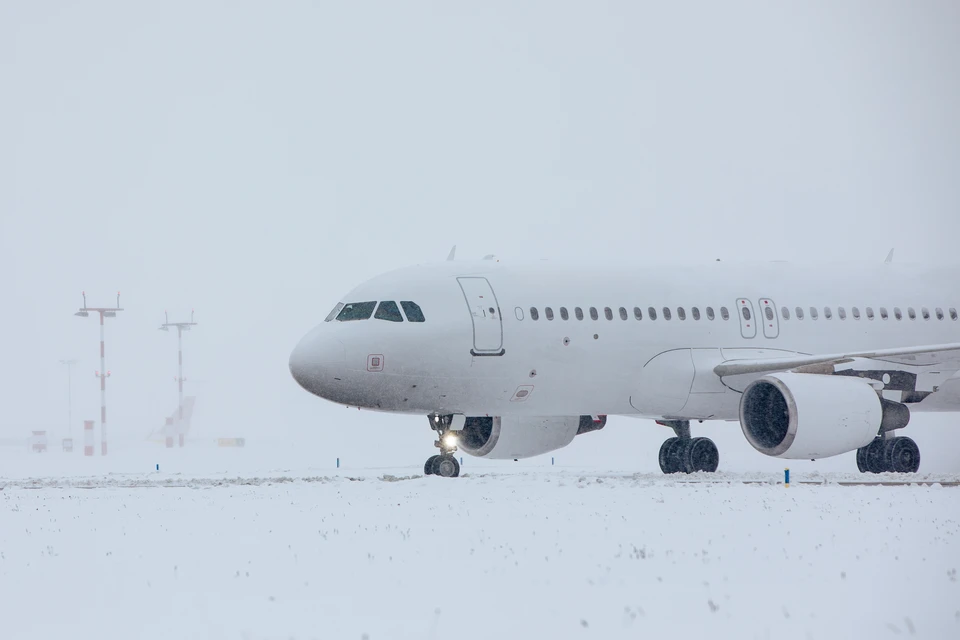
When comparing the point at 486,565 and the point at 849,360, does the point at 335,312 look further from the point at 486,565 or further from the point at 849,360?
the point at 486,565

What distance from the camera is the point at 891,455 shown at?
976 inches

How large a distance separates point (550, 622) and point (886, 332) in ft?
64.0

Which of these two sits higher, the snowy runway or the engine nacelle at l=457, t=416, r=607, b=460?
the engine nacelle at l=457, t=416, r=607, b=460

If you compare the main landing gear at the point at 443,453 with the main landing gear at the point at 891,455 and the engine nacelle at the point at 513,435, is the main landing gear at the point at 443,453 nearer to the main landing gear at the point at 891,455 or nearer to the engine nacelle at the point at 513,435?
the engine nacelle at the point at 513,435

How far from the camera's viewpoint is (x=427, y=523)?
50.6 feet

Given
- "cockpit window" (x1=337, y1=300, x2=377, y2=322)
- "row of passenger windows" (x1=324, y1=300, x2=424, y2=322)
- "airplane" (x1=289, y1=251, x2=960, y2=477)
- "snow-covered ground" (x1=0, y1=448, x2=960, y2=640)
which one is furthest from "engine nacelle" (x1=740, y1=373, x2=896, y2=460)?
"cockpit window" (x1=337, y1=300, x2=377, y2=322)

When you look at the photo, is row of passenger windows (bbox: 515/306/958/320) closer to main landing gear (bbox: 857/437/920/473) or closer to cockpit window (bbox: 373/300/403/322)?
cockpit window (bbox: 373/300/403/322)

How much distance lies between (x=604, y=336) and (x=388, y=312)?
14.2 ft

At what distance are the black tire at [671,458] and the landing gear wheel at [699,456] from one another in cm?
21

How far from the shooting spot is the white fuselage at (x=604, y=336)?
22.6 metres

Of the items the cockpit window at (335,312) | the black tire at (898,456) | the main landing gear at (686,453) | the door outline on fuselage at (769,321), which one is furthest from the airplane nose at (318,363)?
the black tire at (898,456)

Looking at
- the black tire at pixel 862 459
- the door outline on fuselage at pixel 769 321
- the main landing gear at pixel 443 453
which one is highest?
the door outline on fuselage at pixel 769 321

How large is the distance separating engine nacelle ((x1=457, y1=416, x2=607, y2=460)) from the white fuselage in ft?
3.49

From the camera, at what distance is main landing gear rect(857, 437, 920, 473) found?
24.8 metres
